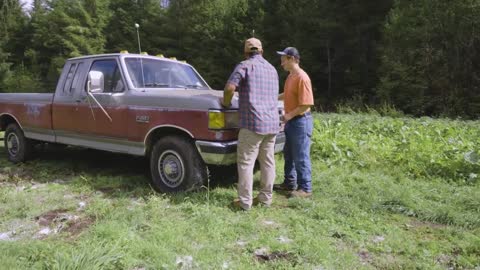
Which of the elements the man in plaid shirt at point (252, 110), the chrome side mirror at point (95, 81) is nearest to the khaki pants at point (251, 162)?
the man in plaid shirt at point (252, 110)

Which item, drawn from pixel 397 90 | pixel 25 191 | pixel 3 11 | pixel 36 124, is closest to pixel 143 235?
pixel 25 191

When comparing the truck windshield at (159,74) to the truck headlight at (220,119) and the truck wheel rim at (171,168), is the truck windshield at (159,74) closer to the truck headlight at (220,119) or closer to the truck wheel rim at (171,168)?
the truck wheel rim at (171,168)

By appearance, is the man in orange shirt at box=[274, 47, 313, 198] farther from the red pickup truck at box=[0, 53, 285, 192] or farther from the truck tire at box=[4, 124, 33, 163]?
the truck tire at box=[4, 124, 33, 163]

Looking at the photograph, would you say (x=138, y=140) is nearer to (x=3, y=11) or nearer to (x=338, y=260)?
(x=338, y=260)

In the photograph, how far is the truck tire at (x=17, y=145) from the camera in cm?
770

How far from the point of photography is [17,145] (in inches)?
308

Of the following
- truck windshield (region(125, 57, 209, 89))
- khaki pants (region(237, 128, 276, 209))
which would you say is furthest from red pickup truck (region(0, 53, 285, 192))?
khaki pants (region(237, 128, 276, 209))

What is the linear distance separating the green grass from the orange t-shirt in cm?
124

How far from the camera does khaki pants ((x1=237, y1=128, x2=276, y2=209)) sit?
4.82 meters

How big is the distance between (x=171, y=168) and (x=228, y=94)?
1.36 meters

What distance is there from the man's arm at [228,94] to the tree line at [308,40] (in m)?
8.54

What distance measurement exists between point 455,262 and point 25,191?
5.32 meters

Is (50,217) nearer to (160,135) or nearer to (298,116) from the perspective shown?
(160,135)

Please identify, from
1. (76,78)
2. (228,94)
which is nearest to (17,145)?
(76,78)
